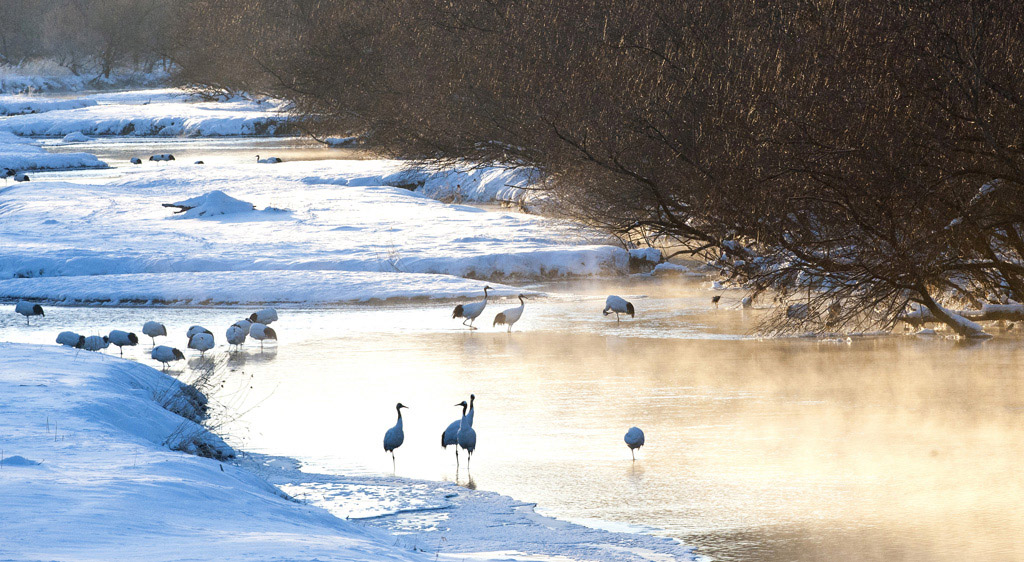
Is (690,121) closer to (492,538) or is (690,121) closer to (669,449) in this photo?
(669,449)

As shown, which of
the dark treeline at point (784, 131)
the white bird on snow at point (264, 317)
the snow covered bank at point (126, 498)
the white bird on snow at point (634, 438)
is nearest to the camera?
the snow covered bank at point (126, 498)

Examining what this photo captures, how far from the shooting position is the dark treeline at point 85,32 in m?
93.3

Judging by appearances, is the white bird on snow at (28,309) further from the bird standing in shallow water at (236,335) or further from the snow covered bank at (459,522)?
the snow covered bank at (459,522)

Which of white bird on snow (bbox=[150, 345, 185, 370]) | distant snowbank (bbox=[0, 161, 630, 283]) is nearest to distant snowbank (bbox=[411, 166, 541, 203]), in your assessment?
distant snowbank (bbox=[0, 161, 630, 283])

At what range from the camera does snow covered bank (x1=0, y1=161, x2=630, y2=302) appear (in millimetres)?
22141

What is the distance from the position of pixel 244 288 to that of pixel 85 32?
85.3 metres

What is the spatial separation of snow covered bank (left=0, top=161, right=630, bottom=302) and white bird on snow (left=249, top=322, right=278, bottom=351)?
4.07m

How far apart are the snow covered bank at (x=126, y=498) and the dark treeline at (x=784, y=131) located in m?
9.25

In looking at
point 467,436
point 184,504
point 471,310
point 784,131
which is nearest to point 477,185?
point 471,310

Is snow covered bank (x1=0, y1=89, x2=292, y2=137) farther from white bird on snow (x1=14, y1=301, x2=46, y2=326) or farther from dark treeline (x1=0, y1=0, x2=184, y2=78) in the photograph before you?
white bird on snow (x1=14, y1=301, x2=46, y2=326)

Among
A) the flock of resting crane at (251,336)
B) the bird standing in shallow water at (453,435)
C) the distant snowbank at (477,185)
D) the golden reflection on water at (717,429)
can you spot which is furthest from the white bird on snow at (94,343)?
the distant snowbank at (477,185)

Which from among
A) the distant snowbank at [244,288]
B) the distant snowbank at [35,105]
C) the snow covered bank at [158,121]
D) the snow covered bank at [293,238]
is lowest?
the distant snowbank at [244,288]

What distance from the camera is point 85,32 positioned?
95250 millimetres

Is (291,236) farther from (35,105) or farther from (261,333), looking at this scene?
(35,105)
